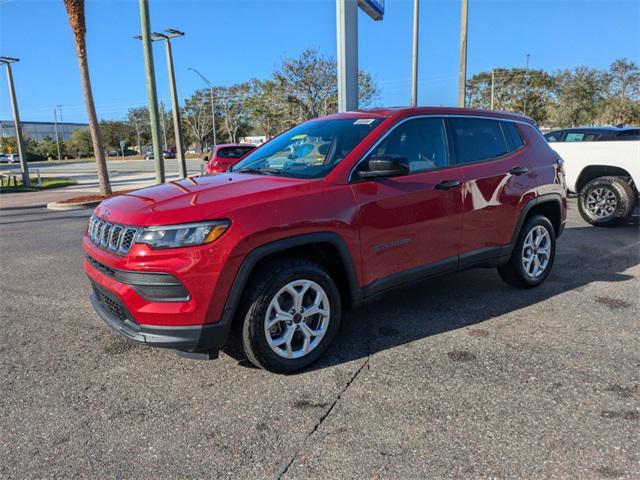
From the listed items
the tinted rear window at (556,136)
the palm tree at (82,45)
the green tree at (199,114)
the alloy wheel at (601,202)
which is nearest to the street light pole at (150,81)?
the palm tree at (82,45)

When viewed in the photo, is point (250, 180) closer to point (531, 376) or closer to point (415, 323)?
point (415, 323)

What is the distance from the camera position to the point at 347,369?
3246mm

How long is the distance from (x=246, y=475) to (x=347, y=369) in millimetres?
1153

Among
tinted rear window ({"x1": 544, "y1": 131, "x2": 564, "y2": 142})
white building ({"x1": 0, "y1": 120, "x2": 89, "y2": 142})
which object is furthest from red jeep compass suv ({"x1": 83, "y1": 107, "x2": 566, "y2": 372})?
white building ({"x1": 0, "y1": 120, "x2": 89, "y2": 142})

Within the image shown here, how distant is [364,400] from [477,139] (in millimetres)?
2642

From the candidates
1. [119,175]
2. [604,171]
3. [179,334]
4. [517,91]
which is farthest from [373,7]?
[517,91]

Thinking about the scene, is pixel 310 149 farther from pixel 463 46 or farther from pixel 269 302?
pixel 463 46

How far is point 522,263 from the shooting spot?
4.65 meters

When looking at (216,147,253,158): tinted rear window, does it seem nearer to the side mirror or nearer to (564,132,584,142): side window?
(564,132,584,142): side window

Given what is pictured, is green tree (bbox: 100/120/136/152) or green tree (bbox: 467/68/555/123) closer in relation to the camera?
green tree (bbox: 467/68/555/123)

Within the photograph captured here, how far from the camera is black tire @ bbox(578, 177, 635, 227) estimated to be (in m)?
7.64

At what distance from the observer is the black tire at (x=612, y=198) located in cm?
764

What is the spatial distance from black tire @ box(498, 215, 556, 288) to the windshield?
1978 mm

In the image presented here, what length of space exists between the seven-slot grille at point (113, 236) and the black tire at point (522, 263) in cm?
349
